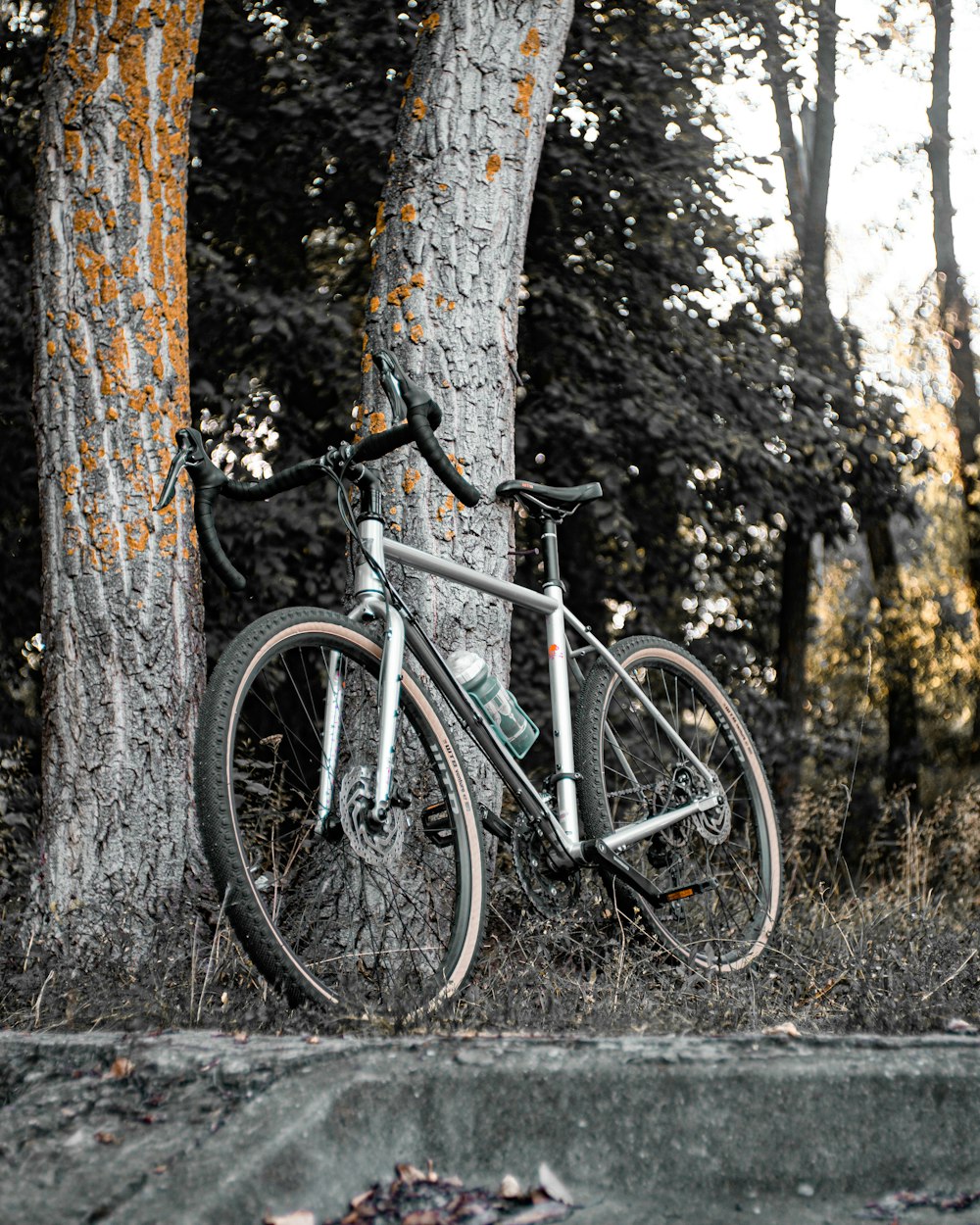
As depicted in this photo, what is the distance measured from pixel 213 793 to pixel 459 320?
1.92 m

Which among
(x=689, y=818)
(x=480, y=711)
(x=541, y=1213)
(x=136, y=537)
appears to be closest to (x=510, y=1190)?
(x=541, y=1213)

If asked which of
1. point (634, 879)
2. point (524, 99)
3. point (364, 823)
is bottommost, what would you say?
point (634, 879)

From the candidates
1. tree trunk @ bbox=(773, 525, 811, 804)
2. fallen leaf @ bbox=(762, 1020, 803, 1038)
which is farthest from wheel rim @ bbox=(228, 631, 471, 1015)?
tree trunk @ bbox=(773, 525, 811, 804)

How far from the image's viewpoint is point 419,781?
3.14 m

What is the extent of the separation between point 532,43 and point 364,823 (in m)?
2.77

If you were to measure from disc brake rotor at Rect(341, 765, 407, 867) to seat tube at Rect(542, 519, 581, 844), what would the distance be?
625mm

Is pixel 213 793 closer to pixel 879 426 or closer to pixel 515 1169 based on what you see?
pixel 515 1169

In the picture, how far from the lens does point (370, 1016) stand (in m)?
2.34

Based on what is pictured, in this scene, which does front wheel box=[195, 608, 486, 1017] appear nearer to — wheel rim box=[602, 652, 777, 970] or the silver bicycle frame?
the silver bicycle frame

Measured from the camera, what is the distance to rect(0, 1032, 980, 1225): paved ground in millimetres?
1855

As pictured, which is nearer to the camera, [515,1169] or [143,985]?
[515,1169]

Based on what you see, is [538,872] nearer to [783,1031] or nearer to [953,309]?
[783,1031]

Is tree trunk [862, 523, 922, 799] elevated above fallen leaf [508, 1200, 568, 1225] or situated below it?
above

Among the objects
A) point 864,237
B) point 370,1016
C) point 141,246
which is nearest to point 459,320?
point 141,246
